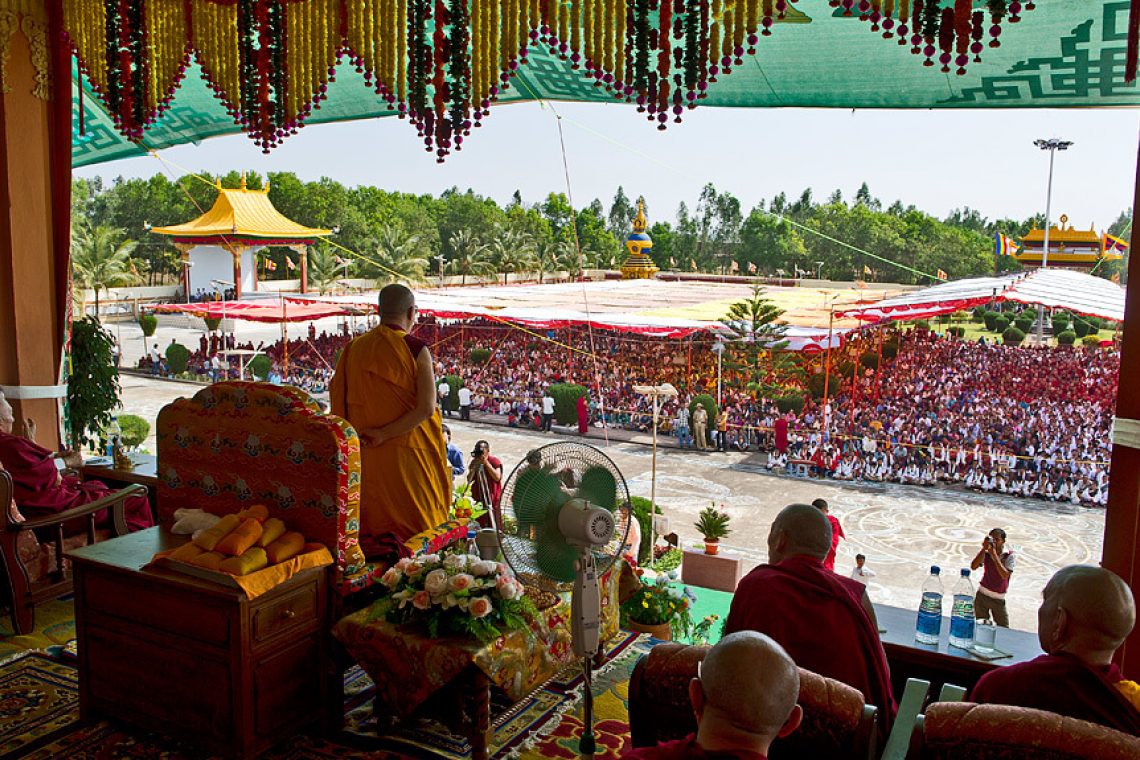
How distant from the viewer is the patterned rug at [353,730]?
2.88 meters

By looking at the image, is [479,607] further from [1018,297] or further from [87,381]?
[1018,297]

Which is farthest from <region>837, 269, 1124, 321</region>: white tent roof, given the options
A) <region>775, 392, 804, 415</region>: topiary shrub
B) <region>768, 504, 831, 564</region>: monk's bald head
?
<region>768, 504, 831, 564</region>: monk's bald head

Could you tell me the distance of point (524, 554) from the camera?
8.88 ft

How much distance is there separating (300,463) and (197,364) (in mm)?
20031

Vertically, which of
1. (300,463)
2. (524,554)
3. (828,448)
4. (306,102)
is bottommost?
(828,448)

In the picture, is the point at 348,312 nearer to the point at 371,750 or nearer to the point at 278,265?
the point at 371,750

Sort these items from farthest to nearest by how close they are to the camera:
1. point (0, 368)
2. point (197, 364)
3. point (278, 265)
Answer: point (278, 265) → point (197, 364) → point (0, 368)

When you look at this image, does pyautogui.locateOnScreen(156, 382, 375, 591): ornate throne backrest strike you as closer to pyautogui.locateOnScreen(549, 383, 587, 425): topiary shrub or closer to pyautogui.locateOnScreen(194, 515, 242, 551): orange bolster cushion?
pyautogui.locateOnScreen(194, 515, 242, 551): orange bolster cushion

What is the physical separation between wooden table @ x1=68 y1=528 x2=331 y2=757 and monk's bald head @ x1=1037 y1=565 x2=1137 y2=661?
220cm

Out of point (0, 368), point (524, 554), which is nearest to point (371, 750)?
point (524, 554)

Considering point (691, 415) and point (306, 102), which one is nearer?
point (306, 102)

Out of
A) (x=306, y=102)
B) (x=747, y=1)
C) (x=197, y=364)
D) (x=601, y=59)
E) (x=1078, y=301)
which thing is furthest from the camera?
(x=197, y=364)

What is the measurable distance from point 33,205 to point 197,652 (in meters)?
4.09

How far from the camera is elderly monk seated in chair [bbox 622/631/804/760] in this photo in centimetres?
142
